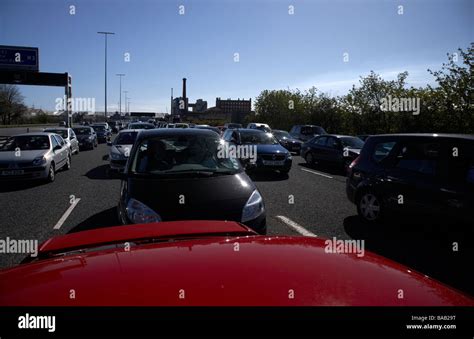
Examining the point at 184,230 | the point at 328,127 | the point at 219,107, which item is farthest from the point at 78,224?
the point at 219,107

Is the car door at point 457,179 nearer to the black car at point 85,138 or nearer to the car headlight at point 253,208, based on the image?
the car headlight at point 253,208

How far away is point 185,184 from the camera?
438 cm

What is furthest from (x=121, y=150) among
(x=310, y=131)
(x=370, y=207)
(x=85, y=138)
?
(x=310, y=131)

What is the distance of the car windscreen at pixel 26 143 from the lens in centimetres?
1128

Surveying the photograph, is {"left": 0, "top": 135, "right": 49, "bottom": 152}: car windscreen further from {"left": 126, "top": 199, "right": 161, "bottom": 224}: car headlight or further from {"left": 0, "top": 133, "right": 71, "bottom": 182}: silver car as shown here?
{"left": 126, "top": 199, "right": 161, "bottom": 224}: car headlight

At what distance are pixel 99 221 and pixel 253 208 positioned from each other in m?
3.48

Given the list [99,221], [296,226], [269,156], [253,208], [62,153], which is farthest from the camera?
[62,153]

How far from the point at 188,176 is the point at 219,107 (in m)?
126

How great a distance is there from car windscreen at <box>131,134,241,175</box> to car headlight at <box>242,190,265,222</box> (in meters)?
0.68

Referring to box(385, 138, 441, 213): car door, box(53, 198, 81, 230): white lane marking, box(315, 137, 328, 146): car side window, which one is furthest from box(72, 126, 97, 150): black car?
box(385, 138, 441, 213): car door

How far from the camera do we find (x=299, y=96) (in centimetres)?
4519

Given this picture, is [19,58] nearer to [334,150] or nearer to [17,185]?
[17,185]

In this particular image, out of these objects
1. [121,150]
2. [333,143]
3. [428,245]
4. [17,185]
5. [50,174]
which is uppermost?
[333,143]

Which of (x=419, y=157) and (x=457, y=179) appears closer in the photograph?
(x=457, y=179)
